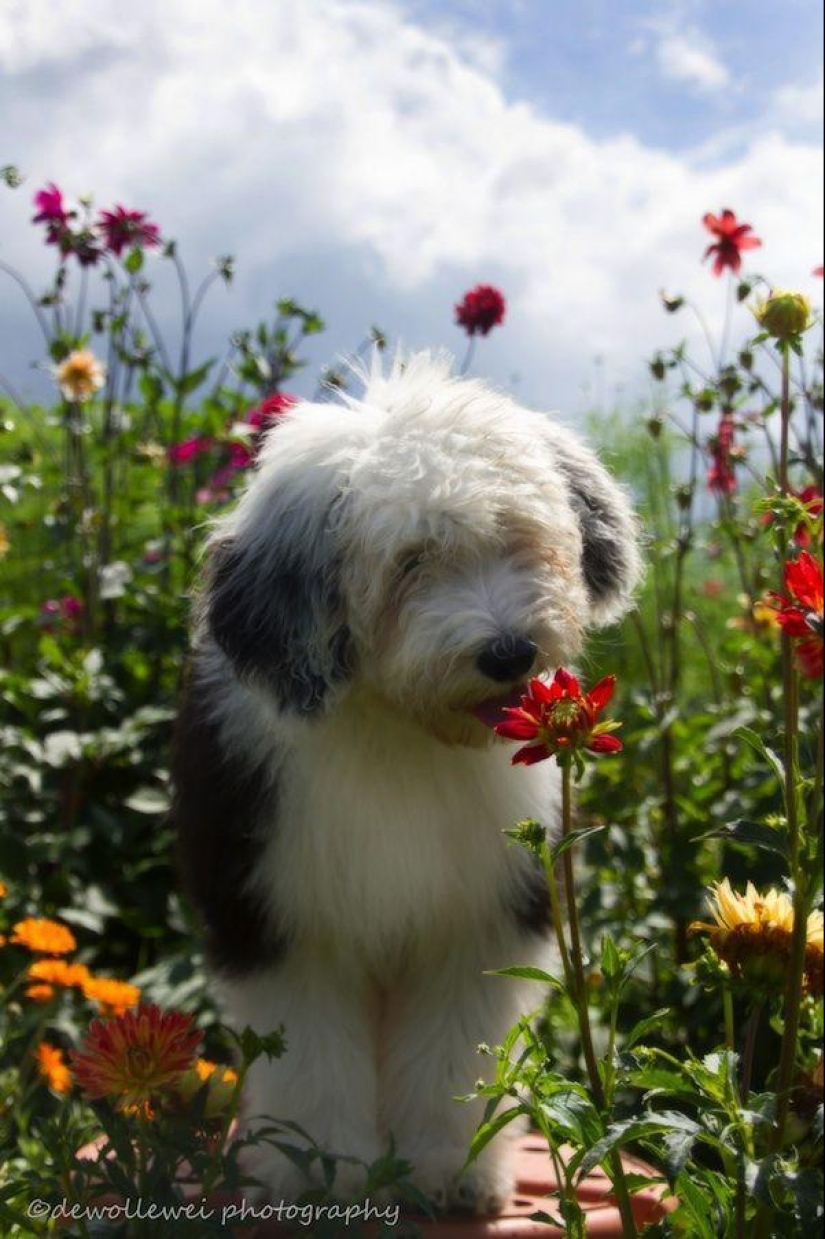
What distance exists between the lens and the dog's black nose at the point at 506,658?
2.12 metres

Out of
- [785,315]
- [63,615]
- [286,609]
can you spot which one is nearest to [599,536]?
[286,609]

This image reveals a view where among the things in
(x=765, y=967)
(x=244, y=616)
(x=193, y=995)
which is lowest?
(x=193, y=995)

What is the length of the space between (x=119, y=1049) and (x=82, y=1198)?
0.20 m

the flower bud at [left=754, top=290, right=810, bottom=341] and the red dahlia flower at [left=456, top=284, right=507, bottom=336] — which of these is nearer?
the flower bud at [left=754, top=290, right=810, bottom=341]

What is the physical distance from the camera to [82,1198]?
1863mm

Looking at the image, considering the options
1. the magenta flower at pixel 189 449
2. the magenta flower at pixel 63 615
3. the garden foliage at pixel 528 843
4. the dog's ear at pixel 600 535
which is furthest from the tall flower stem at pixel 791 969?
the magenta flower at pixel 63 615

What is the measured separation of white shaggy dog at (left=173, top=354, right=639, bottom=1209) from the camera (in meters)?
2.27

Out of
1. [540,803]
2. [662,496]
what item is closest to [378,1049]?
[540,803]

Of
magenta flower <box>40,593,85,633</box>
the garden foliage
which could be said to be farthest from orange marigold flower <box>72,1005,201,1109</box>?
magenta flower <box>40,593,85,633</box>

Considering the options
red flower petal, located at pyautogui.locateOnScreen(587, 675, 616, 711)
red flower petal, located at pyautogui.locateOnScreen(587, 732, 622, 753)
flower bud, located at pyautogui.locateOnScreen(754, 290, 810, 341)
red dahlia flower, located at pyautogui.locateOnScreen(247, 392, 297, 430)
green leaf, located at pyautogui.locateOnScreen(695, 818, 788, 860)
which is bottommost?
green leaf, located at pyautogui.locateOnScreen(695, 818, 788, 860)

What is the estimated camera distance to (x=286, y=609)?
237 cm

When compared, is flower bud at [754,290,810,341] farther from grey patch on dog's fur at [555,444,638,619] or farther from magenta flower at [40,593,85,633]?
magenta flower at [40,593,85,633]

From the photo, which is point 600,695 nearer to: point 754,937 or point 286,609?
point 754,937

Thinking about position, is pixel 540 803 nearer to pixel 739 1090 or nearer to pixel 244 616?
pixel 244 616
